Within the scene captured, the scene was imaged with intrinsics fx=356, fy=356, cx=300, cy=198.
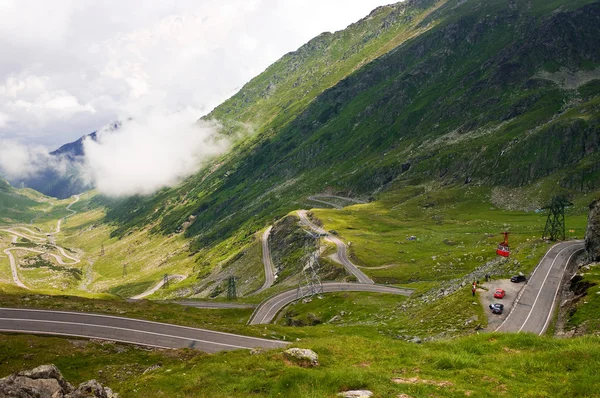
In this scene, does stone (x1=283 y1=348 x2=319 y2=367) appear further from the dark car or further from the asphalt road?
the dark car

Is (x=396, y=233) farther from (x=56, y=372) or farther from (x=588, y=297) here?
(x=56, y=372)

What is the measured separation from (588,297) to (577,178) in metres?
145

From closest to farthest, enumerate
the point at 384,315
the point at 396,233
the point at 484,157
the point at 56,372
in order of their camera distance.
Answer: the point at 56,372 → the point at 384,315 → the point at 396,233 → the point at 484,157

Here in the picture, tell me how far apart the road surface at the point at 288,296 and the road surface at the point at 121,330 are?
34.8 m

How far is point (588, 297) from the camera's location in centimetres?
4084

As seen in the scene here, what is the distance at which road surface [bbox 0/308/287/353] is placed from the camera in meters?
48.9

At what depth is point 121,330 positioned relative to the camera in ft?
175

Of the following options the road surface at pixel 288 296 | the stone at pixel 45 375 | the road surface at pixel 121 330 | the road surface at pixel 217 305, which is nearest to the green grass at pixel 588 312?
the road surface at pixel 121 330

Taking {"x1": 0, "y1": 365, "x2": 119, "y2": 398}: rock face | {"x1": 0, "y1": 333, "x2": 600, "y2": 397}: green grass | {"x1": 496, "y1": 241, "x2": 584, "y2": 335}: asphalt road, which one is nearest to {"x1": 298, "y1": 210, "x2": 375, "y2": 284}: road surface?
{"x1": 496, "y1": 241, "x2": 584, "y2": 335}: asphalt road

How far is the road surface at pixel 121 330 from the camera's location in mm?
48941

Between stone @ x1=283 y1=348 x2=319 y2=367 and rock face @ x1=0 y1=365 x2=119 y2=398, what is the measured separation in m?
12.4

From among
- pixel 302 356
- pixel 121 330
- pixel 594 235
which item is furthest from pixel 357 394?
pixel 594 235

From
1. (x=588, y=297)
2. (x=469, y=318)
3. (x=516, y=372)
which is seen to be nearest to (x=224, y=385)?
(x=516, y=372)

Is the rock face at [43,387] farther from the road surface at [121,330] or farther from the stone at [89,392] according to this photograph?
the road surface at [121,330]
